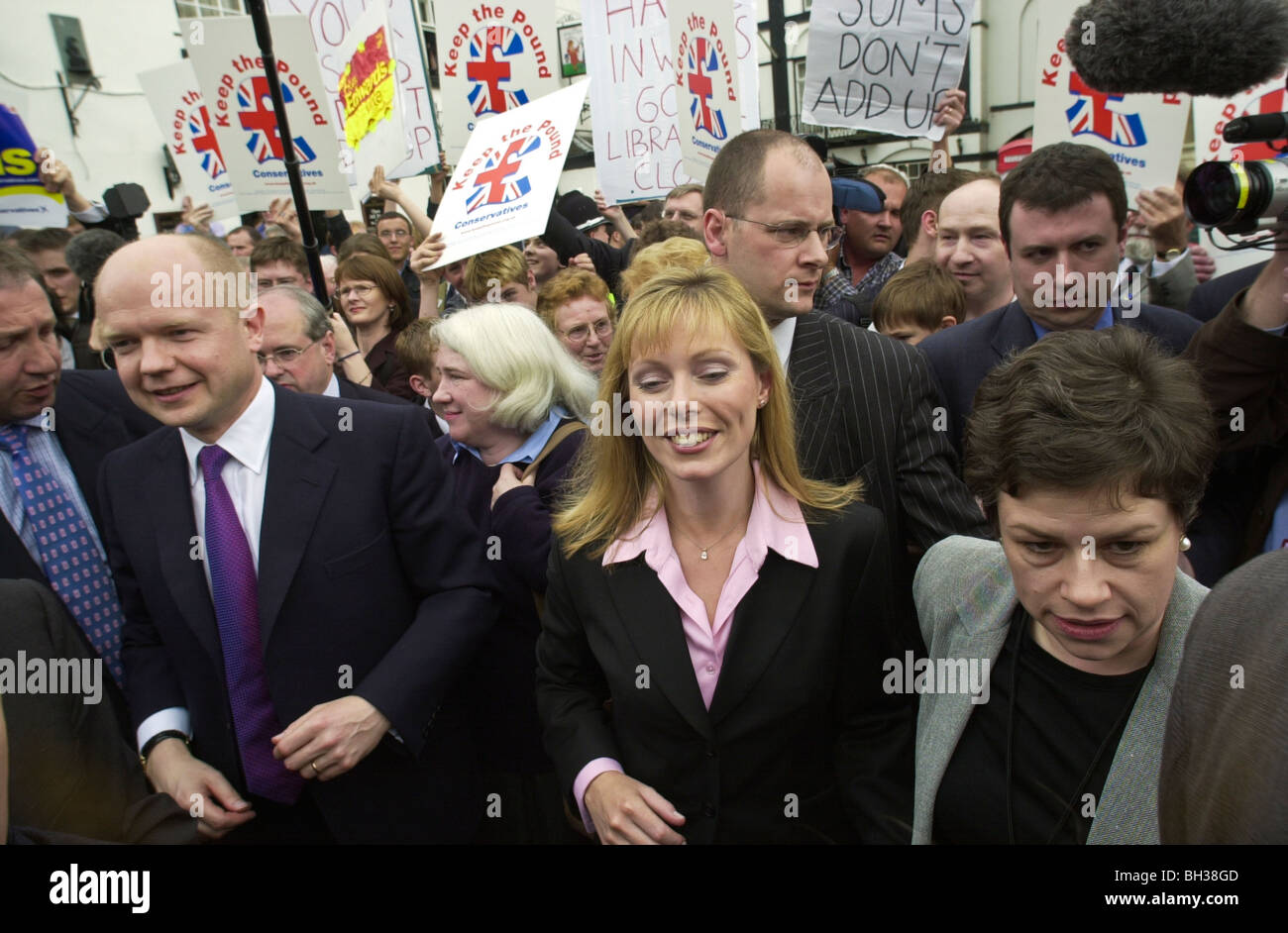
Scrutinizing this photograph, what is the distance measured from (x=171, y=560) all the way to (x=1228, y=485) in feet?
8.32

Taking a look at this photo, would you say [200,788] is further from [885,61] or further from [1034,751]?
[885,61]

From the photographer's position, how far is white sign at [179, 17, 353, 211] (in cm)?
491

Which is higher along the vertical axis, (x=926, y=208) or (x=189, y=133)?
(x=189, y=133)

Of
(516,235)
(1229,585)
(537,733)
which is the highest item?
(516,235)

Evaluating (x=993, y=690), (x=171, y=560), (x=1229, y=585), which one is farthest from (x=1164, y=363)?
(x=171, y=560)

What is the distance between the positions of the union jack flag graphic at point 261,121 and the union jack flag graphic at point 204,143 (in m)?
1.84

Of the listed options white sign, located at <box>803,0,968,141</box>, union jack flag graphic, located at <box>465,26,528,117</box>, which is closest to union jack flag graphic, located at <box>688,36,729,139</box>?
white sign, located at <box>803,0,968,141</box>

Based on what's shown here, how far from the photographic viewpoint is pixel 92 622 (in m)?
2.33

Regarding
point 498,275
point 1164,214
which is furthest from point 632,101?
point 1164,214

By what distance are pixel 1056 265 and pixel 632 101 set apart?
3.83 m

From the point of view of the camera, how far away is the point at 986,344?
2.53 m

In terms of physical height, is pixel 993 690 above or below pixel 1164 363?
below

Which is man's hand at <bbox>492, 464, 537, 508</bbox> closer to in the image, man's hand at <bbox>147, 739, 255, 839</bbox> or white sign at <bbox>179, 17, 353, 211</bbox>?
man's hand at <bbox>147, 739, 255, 839</bbox>

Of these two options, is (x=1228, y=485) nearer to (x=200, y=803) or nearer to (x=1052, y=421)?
(x=1052, y=421)
